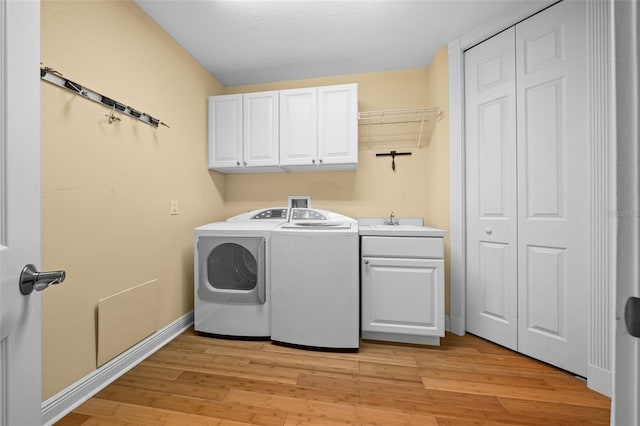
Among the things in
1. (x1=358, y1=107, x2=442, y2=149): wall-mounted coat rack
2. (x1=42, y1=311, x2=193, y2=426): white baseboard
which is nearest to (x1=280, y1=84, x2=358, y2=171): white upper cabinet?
(x1=358, y1=107, x2=442, y2=149): wall-mounted coat rack

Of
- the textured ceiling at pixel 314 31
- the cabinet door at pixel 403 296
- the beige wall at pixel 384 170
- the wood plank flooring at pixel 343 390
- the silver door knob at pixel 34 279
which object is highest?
the textured ceiling at pixel 314 31

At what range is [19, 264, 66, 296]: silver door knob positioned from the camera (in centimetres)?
51

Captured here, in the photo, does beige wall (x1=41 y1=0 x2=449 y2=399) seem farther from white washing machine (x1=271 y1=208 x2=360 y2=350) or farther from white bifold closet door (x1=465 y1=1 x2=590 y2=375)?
white washing machine (x1=271 y1=208 x2=360 y2=350)

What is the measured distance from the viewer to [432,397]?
1372 millimetres

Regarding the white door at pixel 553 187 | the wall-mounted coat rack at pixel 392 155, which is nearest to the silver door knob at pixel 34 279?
the white door at pixel 553 187

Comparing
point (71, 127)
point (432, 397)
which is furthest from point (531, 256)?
point (71, 127)

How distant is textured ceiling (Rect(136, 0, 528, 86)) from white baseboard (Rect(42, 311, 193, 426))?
2.19m

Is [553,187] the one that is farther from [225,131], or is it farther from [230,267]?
[225,131]

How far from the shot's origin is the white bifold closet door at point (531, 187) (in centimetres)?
151

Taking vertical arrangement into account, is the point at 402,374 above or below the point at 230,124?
below

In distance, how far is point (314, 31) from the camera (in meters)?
1.90

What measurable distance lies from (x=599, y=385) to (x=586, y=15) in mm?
2001

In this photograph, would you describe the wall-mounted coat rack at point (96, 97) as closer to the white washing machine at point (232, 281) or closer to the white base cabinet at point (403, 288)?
the white washing machine at point (232, 281)

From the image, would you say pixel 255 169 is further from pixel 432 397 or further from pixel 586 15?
pixel 586 15
